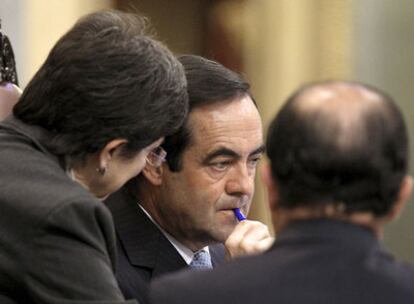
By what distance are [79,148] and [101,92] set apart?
13 centimetres

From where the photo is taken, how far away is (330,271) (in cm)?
224

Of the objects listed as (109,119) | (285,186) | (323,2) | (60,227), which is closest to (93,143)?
(109,119)

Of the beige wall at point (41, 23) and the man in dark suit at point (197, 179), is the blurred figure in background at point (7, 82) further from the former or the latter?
the beige wall at point (41, 23)

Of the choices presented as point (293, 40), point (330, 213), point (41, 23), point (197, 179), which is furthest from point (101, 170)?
point (293, 40)

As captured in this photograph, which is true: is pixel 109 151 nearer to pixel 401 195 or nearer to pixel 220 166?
pixel 220 166

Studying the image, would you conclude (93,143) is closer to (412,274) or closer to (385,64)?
(412,274)

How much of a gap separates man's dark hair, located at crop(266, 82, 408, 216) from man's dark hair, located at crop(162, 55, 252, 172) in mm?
1454

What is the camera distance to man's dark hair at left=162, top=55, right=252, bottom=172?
3.79m

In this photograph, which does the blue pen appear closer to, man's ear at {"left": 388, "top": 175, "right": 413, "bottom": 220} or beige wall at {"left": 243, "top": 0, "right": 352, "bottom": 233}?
man's ear at {"left": 388, "top": 175, "right": 413, "bottom": 220}

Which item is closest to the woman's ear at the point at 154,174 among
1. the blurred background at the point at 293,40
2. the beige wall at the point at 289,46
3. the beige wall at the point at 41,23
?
the beige wall at the point at 41,23

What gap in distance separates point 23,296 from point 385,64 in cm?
390

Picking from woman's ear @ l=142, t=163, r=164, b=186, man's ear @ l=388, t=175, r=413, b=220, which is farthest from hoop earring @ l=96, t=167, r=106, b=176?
man's ear @ l=388, t=175, r=413, b=220

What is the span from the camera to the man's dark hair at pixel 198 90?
3.79 m

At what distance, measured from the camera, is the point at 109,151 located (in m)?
3.22
